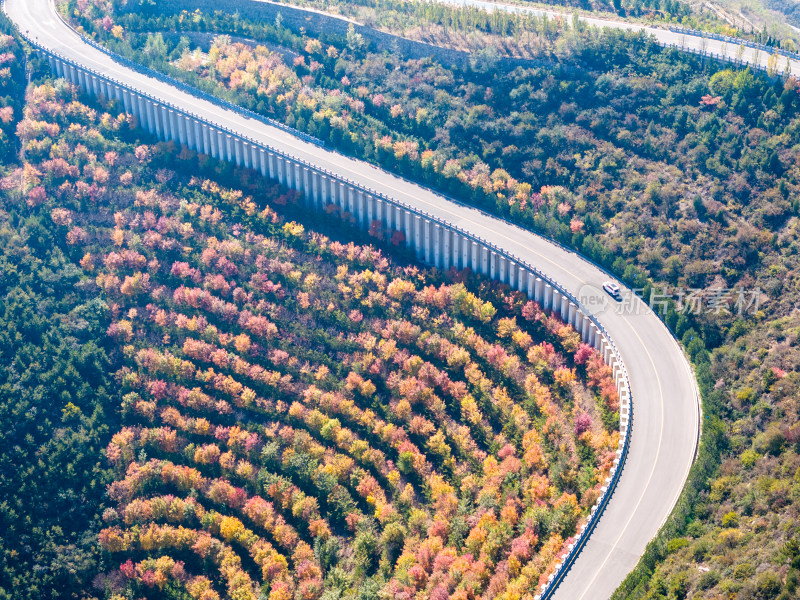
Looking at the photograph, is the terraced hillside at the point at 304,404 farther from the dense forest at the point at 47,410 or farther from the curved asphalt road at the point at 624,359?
the curved asphalt road at the point at 624,359

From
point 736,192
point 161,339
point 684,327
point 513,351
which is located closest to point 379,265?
point 513,351

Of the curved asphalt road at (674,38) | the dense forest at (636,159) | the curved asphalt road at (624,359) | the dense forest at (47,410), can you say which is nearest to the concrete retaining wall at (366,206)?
the curved asphalt road at (624,359)

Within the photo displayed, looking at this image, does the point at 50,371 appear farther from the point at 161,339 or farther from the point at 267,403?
the point at 267,403

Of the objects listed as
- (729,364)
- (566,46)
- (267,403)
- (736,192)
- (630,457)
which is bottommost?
(267,403)

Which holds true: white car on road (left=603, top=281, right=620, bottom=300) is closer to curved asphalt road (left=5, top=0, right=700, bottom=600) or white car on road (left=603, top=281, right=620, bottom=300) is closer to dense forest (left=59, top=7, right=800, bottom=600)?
curved asphalt road (left=5, top=0, right=700, bottom=600)

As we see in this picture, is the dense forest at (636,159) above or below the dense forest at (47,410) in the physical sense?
above

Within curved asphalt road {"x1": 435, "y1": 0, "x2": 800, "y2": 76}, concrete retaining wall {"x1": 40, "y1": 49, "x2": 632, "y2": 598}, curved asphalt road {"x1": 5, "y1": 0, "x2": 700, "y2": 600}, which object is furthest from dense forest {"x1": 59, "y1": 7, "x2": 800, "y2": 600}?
concrete retaining wall {"x1": 40, "y1": 49, "x2": 632, "y2": 598}
